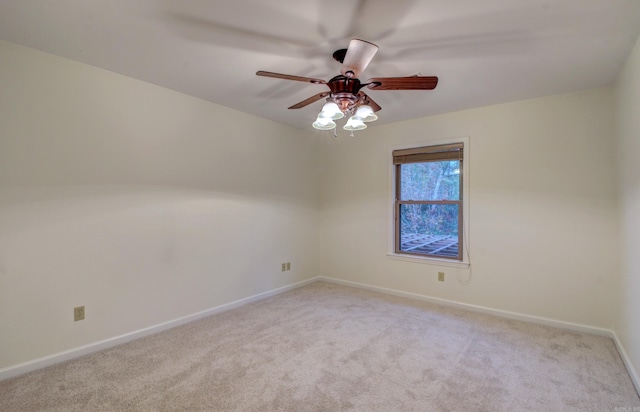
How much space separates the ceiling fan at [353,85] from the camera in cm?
186

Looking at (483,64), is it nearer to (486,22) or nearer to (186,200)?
(486,22)

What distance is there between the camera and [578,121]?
120 inches

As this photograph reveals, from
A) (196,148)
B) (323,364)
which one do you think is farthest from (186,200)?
(323,364)

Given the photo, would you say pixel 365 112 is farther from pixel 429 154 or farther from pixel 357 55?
pixel 429 154

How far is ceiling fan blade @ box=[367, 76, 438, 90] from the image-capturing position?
6.60ft

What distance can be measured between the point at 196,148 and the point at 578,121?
157 inches

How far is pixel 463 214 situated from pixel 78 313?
407 centimetres

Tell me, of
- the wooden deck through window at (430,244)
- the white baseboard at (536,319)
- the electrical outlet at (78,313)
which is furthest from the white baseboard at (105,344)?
the wooden deck through window at (430,244)

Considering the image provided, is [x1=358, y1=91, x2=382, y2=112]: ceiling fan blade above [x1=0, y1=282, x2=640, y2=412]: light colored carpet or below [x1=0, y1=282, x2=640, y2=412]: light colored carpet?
above

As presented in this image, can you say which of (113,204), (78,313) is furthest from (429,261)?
(78,313)

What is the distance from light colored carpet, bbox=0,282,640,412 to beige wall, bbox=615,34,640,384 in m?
0.31

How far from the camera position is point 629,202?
2439 mm

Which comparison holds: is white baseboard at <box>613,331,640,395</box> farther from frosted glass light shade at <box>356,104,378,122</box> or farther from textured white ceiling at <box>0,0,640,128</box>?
frosted glass light shade at <box>356,104,378,122</box>

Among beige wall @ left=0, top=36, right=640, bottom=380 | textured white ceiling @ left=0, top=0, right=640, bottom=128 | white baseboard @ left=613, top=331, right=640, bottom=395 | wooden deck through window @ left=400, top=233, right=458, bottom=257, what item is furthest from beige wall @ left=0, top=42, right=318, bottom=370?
white baseboard @ left=613, top=331, right=640, bottom=395
